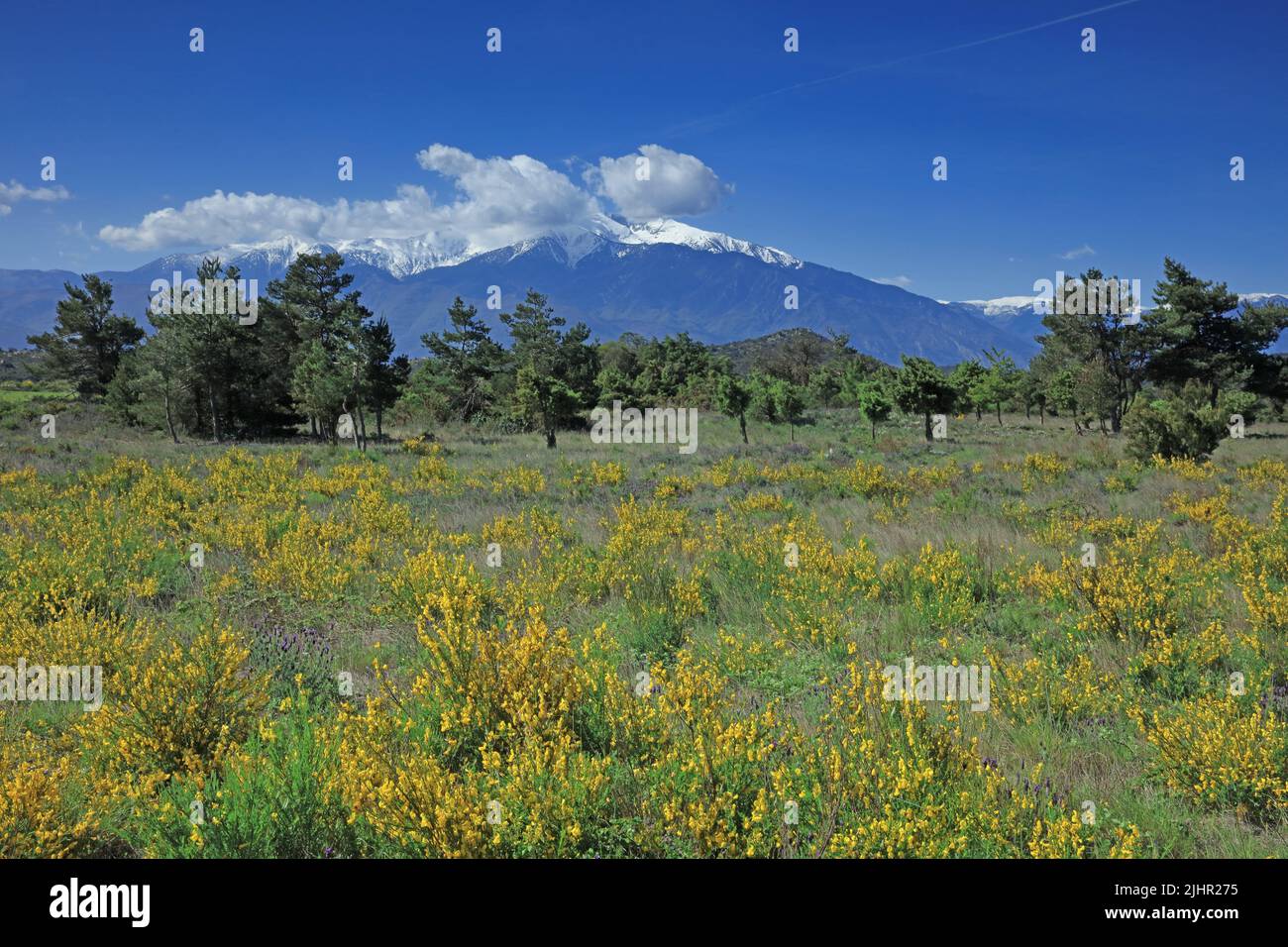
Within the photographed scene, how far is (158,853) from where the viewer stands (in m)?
2.65

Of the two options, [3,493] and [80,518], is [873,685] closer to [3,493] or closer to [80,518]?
[80,518]

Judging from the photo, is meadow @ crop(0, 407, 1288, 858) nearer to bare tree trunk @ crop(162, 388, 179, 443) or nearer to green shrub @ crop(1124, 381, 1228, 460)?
green shrub @ crop(1124, 381, 1228, 460)

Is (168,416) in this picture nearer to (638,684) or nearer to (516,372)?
(516,372)

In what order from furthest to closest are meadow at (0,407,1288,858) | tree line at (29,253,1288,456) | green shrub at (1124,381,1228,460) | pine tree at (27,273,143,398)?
pine tree at (27,273,143,398)
tree line at (29,253,1288,456)
green shrub at (1124,381,1228,460)
meadow at (0,407,1288,858)

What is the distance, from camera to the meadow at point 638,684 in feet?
9.27

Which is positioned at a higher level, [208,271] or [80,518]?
[208,271]

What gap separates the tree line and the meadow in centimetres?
1602

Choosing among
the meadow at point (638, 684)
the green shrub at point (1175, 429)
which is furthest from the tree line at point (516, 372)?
the meadow at point (638, 684)

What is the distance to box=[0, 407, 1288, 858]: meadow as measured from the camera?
2824 mm

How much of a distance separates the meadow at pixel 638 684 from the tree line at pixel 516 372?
16.0 m

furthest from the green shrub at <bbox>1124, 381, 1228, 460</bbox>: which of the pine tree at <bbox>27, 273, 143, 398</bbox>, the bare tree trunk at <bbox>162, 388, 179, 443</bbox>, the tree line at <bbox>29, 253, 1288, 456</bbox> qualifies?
the pine tree at <bbox>27, 273, 143, 398</bbox>
